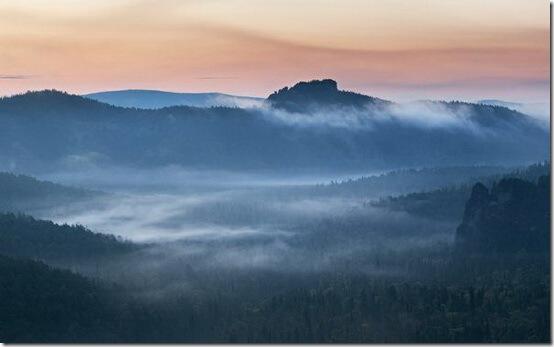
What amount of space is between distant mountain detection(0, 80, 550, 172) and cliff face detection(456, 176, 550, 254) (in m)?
3.29

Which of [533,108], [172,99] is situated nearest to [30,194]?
[172,99]

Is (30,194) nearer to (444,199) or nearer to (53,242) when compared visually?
(53,242)

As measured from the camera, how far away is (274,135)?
521 ft

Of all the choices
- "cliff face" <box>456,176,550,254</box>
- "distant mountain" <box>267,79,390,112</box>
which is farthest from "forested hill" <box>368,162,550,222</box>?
"distant mountain" <box>267,79,390,112</box>

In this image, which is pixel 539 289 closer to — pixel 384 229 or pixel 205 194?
pixel 384 229

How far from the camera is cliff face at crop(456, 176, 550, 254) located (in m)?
62.4

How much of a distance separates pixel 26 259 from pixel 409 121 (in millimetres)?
58826

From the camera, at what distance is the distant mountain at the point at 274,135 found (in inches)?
3730

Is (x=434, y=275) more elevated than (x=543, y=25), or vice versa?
(x=543, y=25)

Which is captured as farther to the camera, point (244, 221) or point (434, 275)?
point (244, 221)

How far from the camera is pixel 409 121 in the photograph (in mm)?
114188

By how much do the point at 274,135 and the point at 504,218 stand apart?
270 ft

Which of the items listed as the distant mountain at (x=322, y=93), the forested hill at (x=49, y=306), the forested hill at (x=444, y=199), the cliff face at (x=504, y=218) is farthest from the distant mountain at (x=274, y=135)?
the forested hill at (x=49, y=306)

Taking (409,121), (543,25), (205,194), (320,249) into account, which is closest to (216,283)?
(320,249)
